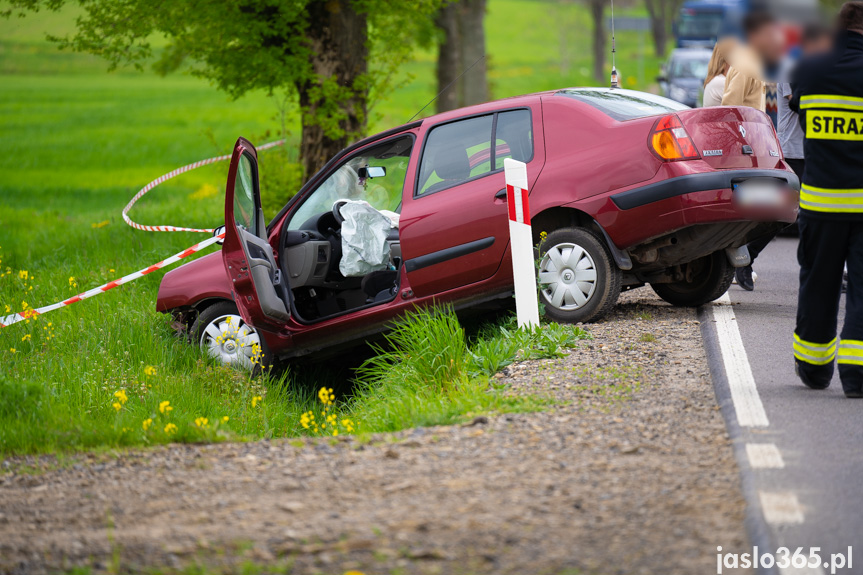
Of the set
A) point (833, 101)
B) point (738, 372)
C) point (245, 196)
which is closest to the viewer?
point (833, 101)

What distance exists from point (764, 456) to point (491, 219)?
294 centimetres

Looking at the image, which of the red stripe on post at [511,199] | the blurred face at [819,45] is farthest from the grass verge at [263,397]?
the blurred face at [819,45]

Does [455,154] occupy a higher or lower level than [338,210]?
higher

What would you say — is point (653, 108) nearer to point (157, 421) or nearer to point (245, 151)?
point (245, 151)

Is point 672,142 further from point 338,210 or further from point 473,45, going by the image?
point 473,45

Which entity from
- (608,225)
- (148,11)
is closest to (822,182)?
(608,225)

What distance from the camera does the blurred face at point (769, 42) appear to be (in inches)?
205

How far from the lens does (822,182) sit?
5426 millimetres

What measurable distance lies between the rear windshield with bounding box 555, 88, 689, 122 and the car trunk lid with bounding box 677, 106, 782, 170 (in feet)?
0.92

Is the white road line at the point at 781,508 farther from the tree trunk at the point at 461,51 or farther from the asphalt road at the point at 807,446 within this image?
→ the tree trunk at the point at 461,51

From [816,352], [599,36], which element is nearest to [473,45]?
[816,352]

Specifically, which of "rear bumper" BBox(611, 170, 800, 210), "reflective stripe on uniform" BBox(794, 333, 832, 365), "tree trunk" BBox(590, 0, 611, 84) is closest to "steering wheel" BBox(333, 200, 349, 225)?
"rear bumper" BBox(611, 170, 800, 210)

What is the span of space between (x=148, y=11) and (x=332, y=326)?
616cm

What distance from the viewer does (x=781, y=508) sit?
3.87 meters
